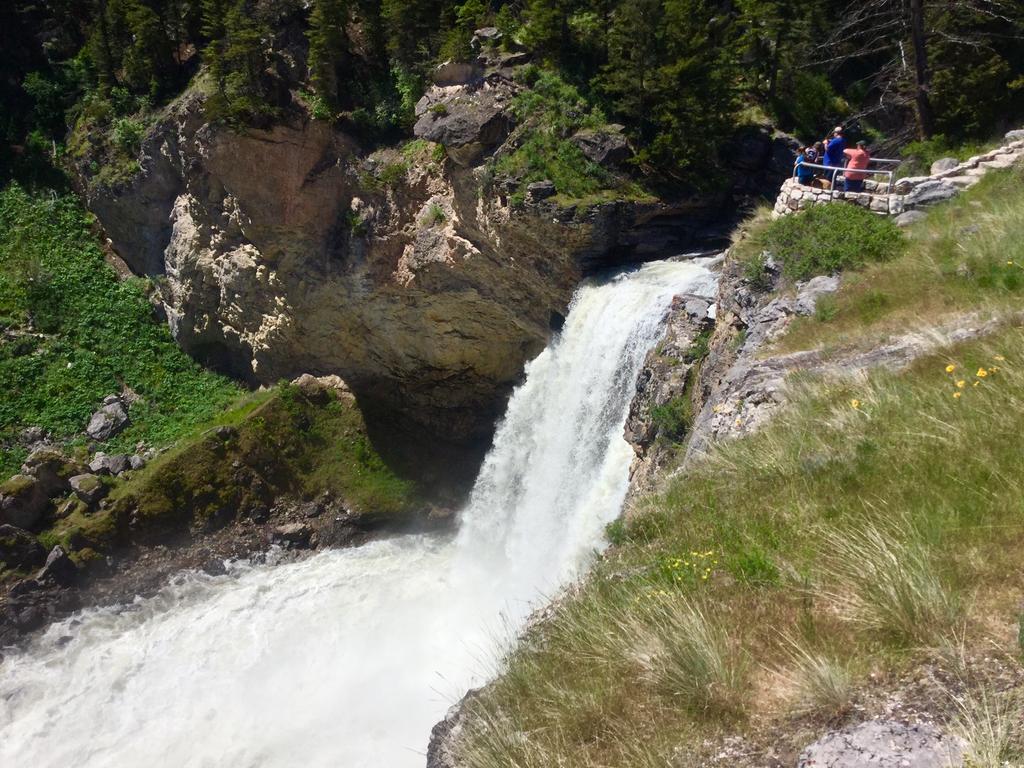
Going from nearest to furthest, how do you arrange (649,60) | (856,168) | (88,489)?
(856,168) → (649,60) → (88,489)

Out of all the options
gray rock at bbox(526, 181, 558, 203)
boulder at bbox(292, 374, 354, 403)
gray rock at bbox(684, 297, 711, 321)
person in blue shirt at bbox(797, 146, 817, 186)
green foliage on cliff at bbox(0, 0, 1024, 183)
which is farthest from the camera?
boulder at bbox(292, 374, 354, 403)

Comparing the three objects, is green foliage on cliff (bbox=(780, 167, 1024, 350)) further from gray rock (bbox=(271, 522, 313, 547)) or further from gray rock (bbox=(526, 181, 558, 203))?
gray rock (bbox=(271, 522, 313, 547))

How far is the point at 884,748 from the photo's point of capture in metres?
2.89

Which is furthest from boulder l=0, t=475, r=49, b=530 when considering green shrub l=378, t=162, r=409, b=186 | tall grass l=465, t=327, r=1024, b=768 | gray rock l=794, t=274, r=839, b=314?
gray rock l=794, t=274, r=839, b=314

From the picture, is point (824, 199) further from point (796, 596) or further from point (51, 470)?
point (51, 470)

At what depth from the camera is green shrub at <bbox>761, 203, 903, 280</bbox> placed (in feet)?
31.5

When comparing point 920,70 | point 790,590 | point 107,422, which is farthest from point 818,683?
point 107,422

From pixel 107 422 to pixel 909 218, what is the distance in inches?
834

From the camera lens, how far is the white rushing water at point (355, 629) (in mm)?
12656

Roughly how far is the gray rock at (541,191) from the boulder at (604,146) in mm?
1395

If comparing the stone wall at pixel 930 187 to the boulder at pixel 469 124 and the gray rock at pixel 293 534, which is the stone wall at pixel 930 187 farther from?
the gray rock at pixel 293 534

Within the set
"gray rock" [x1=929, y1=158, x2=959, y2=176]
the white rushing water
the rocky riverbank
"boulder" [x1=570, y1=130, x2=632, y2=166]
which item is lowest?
the white rushing water

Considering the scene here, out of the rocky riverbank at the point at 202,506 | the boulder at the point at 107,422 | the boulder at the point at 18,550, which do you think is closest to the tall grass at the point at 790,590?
the rocky riverbank at the point at 202,506

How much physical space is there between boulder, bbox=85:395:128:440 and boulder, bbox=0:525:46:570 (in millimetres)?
3885
